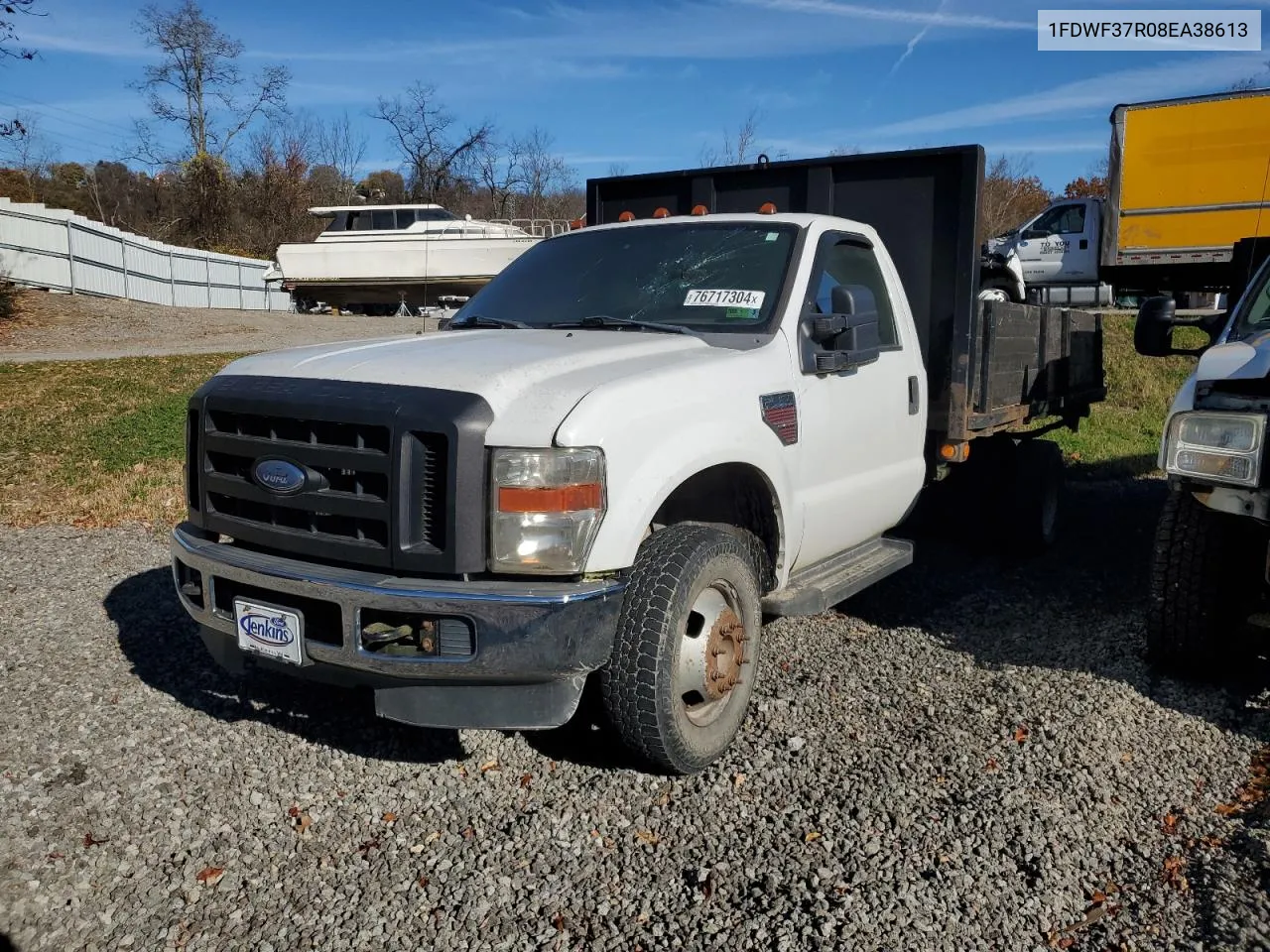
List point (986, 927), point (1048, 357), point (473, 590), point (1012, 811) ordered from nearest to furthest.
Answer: point (986, 927) → point (473, 590) → point (1012, 811) → point (1048, 357)

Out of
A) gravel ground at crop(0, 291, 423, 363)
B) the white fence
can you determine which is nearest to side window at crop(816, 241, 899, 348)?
gravel ground at crop(0, 291, 423, 363)

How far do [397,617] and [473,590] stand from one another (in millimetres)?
276

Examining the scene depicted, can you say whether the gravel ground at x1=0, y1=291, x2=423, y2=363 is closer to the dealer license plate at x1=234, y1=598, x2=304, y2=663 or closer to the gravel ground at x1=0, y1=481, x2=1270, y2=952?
the gravel ground at x1=0, y1=481, x2=1270, y2=952

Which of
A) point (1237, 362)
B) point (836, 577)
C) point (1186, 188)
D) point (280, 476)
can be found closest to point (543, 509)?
point (280, 476)

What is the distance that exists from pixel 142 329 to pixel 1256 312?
19.2m

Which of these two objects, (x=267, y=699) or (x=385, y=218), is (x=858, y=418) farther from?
(x=385, y=218)

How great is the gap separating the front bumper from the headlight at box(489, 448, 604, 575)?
8 centimetres

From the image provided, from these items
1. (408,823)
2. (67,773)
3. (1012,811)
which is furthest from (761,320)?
(67,773)

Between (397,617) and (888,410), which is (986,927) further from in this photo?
(888,410)

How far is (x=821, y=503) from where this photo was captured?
4.23 meters

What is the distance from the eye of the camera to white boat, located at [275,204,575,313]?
2216cm

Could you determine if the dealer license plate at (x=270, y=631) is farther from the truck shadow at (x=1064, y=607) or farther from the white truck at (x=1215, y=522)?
the white truck at (x=1215, y=522)

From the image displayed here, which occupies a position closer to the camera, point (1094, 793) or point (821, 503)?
point (1094, 793)

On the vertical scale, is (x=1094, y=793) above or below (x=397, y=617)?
below
